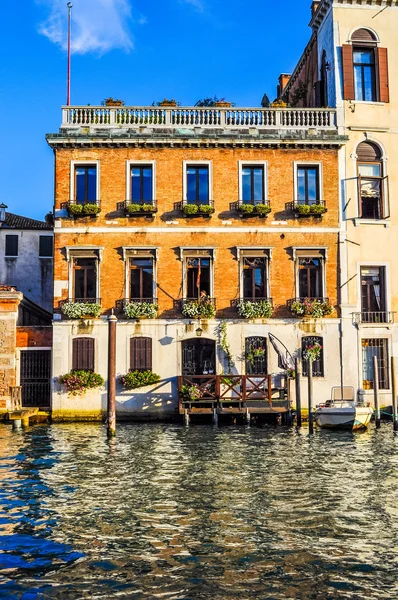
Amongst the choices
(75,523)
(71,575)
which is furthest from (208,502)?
(71,575)

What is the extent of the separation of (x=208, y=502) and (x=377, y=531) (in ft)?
10.3

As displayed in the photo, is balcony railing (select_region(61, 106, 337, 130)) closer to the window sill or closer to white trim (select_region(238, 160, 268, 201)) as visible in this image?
white trim (select_region(238, 160, 268, 201))

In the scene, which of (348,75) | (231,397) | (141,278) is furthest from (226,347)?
(348,75)

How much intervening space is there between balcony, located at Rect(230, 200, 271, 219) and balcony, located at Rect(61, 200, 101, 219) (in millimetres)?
5331

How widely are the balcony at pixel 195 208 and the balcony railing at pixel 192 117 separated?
3.16 metres

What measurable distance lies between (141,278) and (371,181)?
33.6 feet

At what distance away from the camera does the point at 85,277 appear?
86.1 ft

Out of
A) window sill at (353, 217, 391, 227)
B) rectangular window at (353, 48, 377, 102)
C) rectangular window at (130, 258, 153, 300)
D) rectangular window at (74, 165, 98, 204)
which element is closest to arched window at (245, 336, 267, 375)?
rectangular window at (130, 258, 153, 300)

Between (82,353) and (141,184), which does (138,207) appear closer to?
(141,184)

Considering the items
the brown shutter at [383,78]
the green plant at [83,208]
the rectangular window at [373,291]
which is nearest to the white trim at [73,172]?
the green plant at [83,208]

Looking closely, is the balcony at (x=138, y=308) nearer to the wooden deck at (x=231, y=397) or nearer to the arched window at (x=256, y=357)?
the wooden deck at (x=231, y=397)

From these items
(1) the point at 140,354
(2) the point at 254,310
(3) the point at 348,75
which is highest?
(3) the point at 348,75

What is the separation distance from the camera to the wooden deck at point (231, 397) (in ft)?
77.0

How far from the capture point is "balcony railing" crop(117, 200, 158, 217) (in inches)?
1030
